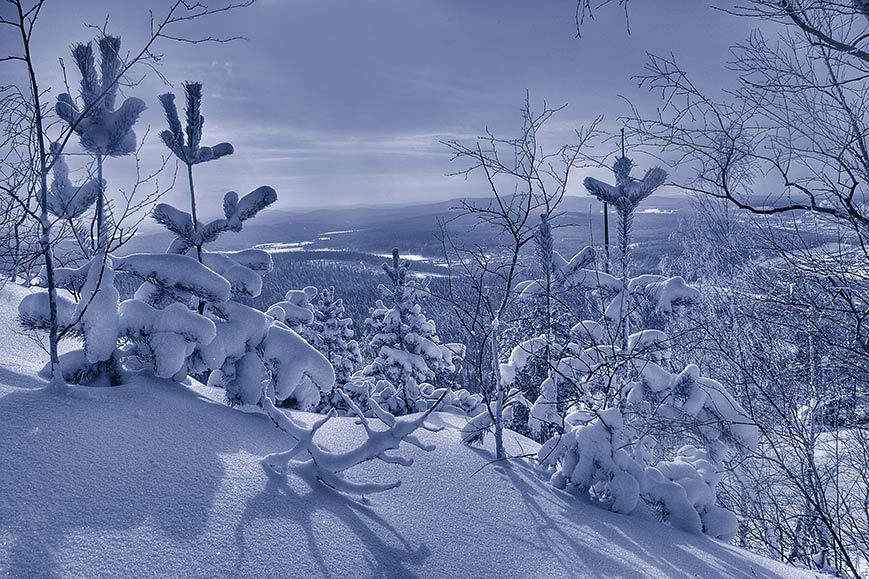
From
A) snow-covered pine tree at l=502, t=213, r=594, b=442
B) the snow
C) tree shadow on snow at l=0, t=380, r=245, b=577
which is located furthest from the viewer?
snow-covered pine tree at l=502, t=213, r=594, b=442

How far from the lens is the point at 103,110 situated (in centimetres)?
490

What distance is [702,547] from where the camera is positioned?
15.5 ft

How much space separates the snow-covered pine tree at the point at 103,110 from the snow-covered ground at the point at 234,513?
207 centimetres

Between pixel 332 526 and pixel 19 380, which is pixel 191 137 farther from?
pixel 332 526

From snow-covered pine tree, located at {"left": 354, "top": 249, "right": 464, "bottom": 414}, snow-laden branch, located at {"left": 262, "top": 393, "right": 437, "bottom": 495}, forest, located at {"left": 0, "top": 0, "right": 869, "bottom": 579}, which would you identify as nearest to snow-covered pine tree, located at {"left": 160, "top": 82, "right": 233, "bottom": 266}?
forest, located at {"left": 0, "top": 0, "right": 869, "bottom": 579}

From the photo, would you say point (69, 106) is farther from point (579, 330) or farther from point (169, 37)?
point (579, 330)

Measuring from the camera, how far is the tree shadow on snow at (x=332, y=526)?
2.75 m

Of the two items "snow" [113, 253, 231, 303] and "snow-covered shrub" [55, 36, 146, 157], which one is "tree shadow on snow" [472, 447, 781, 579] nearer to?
"snow" [113, 253, 231, 303]

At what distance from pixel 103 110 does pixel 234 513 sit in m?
4.25

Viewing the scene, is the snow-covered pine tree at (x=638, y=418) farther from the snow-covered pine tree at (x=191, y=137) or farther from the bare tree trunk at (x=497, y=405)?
the snow-covered pine tree at (x=191, y=137)

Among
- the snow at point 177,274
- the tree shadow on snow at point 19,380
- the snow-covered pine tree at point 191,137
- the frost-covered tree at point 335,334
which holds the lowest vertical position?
the frost-covered tree at point 335,334

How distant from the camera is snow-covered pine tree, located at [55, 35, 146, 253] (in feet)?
15.7

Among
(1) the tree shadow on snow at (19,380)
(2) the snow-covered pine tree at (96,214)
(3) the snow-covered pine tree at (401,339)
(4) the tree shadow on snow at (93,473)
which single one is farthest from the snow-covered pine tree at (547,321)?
(3) the snow-covered pine tree at (401,339)

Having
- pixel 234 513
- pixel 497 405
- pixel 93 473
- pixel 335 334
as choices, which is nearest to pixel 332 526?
pixel 234 513
